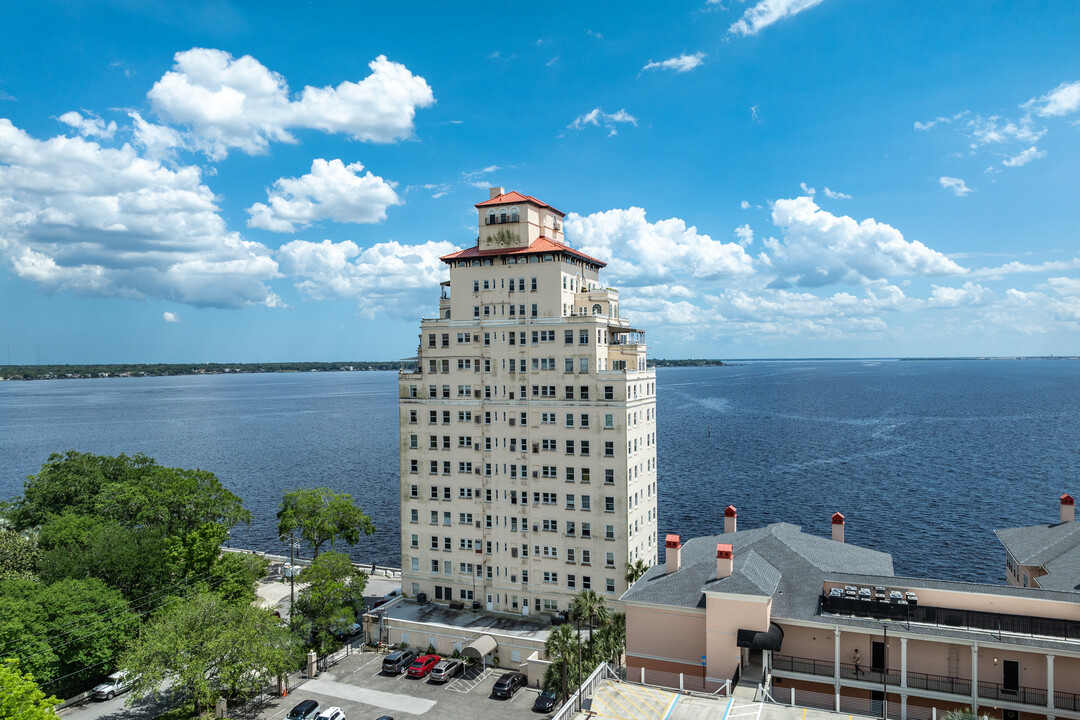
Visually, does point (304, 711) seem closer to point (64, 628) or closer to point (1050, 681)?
point (64, 628)

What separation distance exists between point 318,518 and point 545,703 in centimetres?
4259

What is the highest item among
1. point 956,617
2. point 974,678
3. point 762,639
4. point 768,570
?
point 768,570

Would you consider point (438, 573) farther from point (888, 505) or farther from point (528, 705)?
point (888, 505)

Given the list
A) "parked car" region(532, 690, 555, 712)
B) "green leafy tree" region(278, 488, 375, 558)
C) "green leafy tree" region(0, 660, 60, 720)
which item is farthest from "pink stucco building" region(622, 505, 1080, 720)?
"green leafy tree" region(278, 488, 375, 558)

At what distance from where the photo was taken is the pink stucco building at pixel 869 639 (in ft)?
140

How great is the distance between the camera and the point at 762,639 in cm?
4506

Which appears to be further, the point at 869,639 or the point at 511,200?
the point at 511,200

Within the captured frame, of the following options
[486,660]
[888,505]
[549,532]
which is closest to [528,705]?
[486,660]

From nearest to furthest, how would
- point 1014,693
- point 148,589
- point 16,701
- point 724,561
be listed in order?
1. point 16,701
2. point 1014,693
3. point 724,561
4. point 148,589

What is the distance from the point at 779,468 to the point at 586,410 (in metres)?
105

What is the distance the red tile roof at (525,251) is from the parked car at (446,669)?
140 ft

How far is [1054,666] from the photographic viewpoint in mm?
42219

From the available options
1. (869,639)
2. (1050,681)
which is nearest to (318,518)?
(869,639)

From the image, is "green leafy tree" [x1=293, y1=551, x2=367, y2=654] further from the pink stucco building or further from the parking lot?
the pink stucco building
